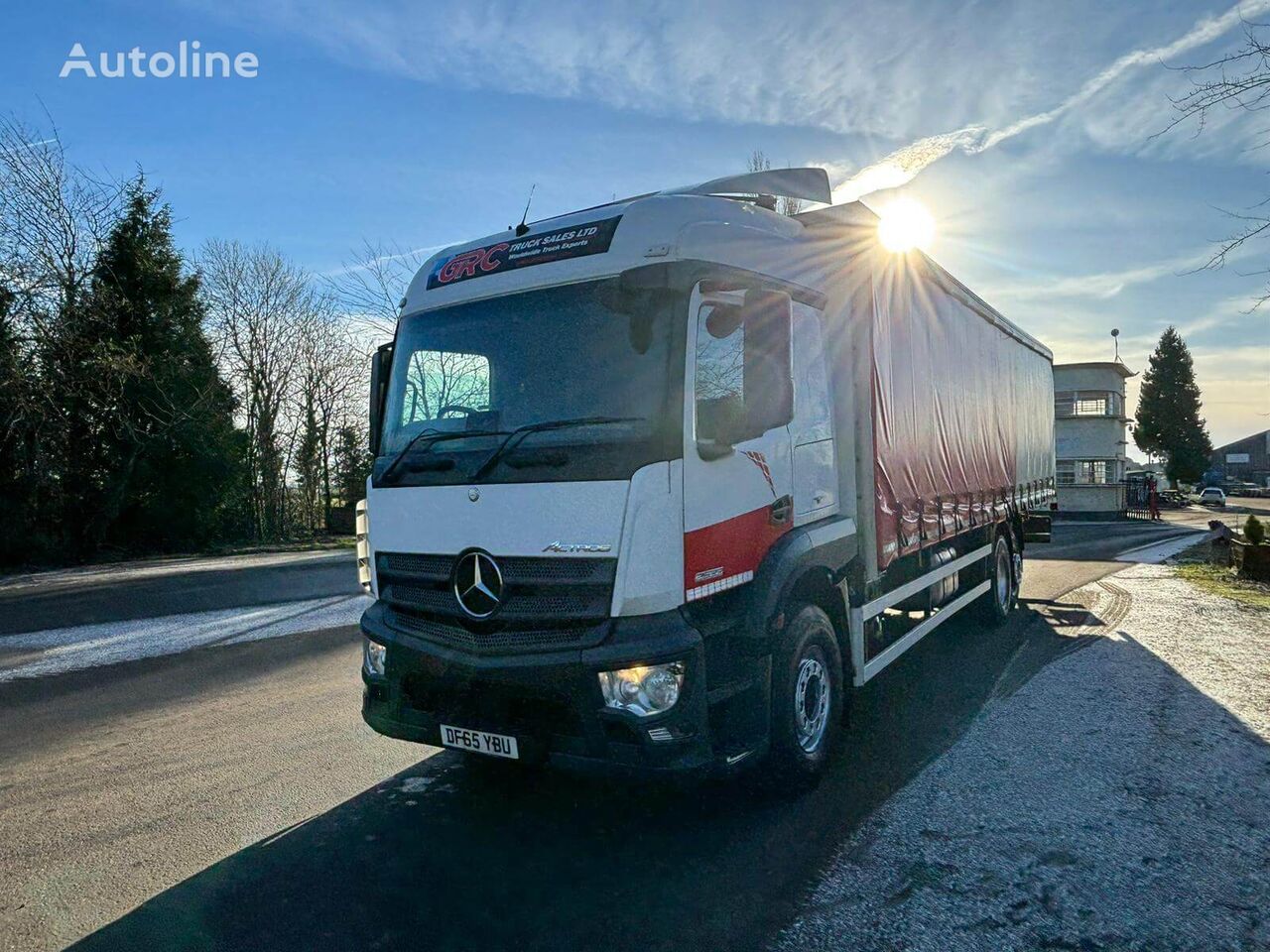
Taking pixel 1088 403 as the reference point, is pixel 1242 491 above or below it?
below

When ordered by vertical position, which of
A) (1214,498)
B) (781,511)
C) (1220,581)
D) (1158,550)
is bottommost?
(1214,498)

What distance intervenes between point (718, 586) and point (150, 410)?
22613 millimetres

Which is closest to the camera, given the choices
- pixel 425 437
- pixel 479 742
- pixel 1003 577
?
pixel 479 742

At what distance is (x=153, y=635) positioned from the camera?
962 centimetres

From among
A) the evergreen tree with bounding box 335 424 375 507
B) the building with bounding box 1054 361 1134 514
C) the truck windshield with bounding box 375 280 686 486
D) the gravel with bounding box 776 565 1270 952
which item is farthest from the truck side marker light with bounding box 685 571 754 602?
the building with bounding box 1054 361 1134 514

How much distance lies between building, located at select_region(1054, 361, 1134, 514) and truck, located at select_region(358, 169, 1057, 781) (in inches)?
1717

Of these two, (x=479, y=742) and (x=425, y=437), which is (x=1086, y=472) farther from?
(x=479, y=742)

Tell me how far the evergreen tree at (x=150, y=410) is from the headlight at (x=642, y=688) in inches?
777

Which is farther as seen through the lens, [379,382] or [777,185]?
[777,185]

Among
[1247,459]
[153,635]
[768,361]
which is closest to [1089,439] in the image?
[153,635]

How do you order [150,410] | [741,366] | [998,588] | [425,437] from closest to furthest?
[741,366] < [425,437] < [998,588] < [150,410]

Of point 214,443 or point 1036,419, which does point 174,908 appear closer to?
point 1036,419

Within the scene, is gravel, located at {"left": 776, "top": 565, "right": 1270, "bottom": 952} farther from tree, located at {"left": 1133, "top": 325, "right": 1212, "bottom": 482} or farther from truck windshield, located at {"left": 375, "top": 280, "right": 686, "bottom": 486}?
tree, located at {"left": 1133, "top": 325, "right": 1212, "bottom": 482}

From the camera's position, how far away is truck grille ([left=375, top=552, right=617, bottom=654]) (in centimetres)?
357
